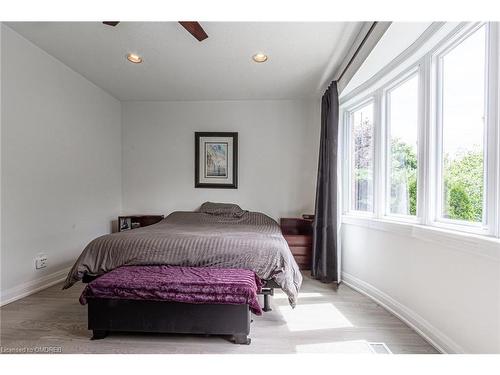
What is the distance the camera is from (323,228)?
284cm

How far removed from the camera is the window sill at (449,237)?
123 cm

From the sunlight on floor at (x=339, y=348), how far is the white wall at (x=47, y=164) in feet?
8.11

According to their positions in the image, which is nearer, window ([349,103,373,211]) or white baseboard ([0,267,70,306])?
white baseboard ([0,267,70,306])

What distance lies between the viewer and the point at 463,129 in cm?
159

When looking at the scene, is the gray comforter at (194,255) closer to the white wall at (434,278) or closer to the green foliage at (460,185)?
the white wall at (434,278)

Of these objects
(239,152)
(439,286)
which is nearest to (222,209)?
(239,152)

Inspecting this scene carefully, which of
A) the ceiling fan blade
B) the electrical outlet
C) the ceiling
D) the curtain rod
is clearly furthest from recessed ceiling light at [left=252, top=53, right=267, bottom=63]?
the electrical outlet

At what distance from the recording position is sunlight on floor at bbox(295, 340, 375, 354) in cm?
153

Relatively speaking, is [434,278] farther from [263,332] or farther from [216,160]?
[216,160]

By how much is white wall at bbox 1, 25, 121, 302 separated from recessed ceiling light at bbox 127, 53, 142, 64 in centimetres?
A: 83

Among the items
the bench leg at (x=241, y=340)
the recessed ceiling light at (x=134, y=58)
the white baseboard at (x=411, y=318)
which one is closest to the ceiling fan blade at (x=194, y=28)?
the recessed ceiling light at (x=134, y=58)

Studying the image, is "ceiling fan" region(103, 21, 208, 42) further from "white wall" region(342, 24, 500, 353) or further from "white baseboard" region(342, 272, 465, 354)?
"white baseboard" region(342, 272, 465, 354)
